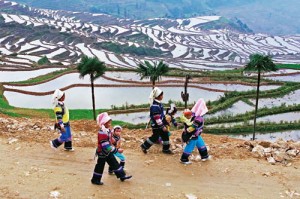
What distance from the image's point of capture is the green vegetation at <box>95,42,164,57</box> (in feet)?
258

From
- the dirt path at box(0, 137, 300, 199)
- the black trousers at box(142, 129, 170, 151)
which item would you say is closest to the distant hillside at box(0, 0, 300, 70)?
the dirt path at box(0, 137, 300, 199)

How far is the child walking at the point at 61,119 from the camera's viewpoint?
1003 centimetres

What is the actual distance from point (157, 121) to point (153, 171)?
1191 millimetres

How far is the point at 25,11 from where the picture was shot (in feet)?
438

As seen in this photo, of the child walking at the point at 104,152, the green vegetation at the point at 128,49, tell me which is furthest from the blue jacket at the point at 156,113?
the green vegetation at the point at 128,49

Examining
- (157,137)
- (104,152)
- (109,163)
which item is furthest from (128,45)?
(104,152)

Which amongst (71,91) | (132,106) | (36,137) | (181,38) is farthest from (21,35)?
(36,137)

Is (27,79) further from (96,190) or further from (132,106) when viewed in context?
(96,190)

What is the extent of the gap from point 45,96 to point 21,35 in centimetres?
5351

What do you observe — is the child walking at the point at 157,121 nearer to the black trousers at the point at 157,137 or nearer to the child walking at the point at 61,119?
the black trousers at the point at 157,137

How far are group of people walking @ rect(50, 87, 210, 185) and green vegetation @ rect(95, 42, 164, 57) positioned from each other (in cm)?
6862

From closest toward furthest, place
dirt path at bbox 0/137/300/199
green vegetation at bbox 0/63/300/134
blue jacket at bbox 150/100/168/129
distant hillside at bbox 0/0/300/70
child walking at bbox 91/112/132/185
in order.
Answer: child walking at bbox 91/112/132/185
dirt path at bbox 0/137/300/199
blue jacket at bbox 150/100/168/129
green vegetation at bbox 0/63/300/134
distant hillside at bbox 0/0/300/70

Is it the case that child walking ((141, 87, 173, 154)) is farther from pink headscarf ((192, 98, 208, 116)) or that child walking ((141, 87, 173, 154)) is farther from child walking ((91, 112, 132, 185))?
child walking ((91, 112, 132, 185))

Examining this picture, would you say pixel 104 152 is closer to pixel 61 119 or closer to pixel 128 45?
pixel 61 119
